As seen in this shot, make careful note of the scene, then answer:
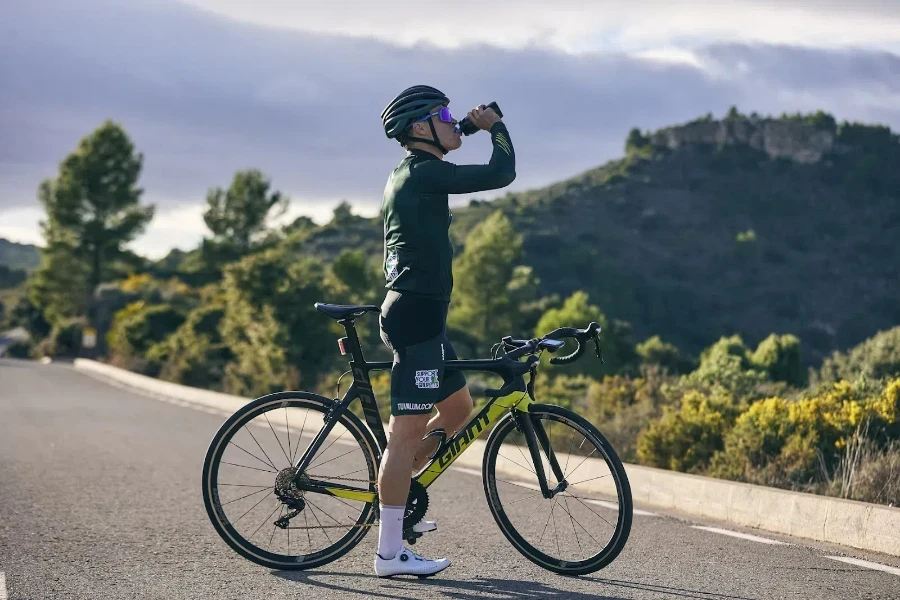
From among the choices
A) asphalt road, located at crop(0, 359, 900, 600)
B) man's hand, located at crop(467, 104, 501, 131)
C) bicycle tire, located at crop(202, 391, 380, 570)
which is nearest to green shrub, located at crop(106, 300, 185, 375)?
asphalt road, located at crop(0, 359, 900, 600)

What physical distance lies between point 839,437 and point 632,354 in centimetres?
4885

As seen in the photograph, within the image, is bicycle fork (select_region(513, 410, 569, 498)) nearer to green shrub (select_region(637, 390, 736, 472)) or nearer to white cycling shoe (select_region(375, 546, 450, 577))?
white cycling shoe (select_region(375, 546, 450, 577))

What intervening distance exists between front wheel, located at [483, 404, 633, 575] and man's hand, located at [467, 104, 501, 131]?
4.30 ft

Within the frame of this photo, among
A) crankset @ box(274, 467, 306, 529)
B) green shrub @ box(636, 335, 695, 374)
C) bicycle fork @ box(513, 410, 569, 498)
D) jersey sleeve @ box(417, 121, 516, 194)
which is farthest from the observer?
green shrub @ box(636, 335, 695, 374)

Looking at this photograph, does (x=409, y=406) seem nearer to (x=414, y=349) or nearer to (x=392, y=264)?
(x=414, y=349)

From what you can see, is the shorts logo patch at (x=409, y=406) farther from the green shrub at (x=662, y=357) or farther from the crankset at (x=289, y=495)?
the green shrub at (x=662, y=357)

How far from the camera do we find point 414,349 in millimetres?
5223

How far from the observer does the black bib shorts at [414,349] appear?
17.1 ft

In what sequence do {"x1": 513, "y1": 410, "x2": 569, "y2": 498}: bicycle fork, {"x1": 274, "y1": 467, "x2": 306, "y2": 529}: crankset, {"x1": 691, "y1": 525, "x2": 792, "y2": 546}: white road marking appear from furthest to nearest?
{"x1": 691, "y1": 525, "x2": 792, "y2": 546}: white road marking < {"x1": 274, "y1": 467, "x2": 306, "y2": 529}: crankset < {"x1": 513, "y1": 410, "x2": 569, "y2": 498}: bicycle fork

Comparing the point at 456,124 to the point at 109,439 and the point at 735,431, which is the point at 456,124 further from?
the point at 109,439

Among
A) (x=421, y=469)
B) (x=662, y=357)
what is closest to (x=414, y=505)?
(x=421, y=469)

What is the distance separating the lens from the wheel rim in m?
5.44

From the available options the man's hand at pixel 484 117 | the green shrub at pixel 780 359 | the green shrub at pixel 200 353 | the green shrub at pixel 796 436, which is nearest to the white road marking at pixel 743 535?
the green shrub at pixel 796 436

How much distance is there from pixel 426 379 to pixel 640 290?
91.7m
